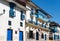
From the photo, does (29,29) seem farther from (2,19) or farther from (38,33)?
(2,19)

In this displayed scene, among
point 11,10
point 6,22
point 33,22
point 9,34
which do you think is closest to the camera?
point 6,22

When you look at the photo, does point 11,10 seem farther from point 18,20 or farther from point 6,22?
point 18,20

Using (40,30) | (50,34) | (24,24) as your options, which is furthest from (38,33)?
(50,34)

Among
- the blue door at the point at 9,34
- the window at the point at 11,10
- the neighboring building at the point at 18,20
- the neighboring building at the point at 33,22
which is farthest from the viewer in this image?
the neighboring building at the point at 33,22

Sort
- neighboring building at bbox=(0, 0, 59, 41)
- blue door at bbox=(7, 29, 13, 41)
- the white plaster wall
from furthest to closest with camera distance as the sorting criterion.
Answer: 1. blue door at bbox=(7, 29, 13, 41)
2. neighboring building at bbox=(0, 0, 59, 41)
3. the white plaster wall

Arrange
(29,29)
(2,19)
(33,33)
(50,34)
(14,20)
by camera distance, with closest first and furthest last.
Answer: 1. (2,19)
2. (14,20)
3. (29,29)
4. (33,33)
5. (50,34)

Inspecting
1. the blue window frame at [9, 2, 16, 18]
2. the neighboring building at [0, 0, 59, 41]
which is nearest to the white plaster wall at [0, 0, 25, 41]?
the neighboring building at [0, 0, 59, 41]

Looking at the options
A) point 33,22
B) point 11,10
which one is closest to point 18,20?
point 11,10

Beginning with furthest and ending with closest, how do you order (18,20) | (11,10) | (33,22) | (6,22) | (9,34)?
1. (33,22)
2. (18,20)
3. (11,10)
4. (9,34)
5. (6,22)

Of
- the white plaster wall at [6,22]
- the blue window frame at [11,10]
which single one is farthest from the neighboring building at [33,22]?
the blue window frame at [11,10]

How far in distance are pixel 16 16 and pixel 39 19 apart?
13872 millimetres

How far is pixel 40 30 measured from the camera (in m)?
42.7

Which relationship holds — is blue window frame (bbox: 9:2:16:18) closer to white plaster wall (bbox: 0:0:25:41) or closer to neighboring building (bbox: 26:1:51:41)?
white plaster wall (bbox: 0:0:25:41)

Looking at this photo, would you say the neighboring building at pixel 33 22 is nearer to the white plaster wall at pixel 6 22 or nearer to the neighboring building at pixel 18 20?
the neighboring building at pixel 18 20
